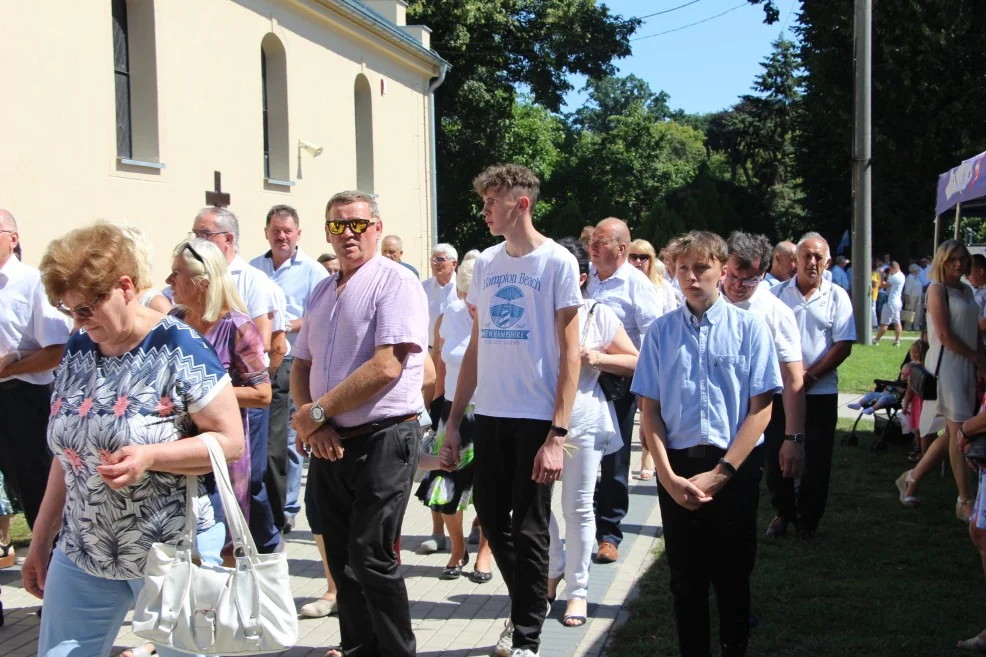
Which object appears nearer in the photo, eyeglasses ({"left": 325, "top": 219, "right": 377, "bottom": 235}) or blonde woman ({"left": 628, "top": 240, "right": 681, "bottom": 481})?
eyeglasses ({"left": 325, "top": 219, "right": 377, "bottom": 235})

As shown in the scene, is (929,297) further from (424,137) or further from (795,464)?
(424,137)

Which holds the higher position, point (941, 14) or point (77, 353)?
point (941, 14)

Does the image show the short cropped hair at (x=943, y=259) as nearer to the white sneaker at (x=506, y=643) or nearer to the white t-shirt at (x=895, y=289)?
the white sneaker at (x=506, y=643)

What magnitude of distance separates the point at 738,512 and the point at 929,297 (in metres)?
3.73

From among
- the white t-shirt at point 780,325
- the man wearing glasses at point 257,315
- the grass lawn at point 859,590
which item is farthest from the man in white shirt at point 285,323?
the white t-shirt at point 780,325

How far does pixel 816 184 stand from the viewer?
39.8 m

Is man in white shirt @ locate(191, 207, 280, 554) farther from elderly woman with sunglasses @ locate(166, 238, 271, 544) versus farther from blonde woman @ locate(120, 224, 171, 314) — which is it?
blonde woman @ locate(120, 224, 171, 314)

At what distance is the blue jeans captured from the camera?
2971 mm

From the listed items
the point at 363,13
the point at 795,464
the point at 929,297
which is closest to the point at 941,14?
the point at 363,13

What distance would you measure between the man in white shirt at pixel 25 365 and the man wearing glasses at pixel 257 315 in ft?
3.32

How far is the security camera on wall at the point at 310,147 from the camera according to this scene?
16.8 meters

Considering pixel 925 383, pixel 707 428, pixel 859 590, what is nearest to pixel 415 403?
pixel 707 428

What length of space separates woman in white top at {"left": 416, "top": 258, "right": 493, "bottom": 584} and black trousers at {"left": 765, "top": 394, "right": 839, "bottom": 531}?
6.39ft

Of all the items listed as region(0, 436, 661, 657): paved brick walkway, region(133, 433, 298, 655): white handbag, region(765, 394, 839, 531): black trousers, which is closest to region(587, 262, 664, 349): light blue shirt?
region(765, 394, 839, 531): black trousers
